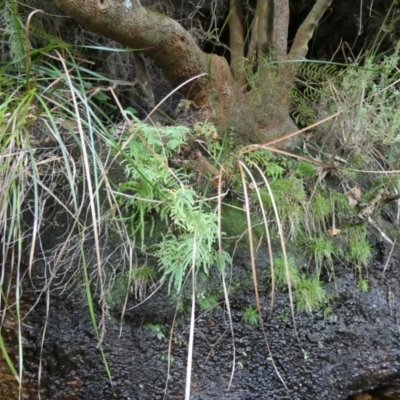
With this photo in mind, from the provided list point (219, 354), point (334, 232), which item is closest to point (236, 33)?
point (334, 232)

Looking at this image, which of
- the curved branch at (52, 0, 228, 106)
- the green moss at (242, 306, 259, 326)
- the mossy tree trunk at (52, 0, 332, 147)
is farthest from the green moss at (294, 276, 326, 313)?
the curved branch at (52, 0, 228, 106)

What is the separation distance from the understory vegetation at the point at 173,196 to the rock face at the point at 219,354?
0.05 meters

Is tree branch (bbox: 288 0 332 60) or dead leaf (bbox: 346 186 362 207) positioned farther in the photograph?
tree branch (bbox: 288 0 332 60)

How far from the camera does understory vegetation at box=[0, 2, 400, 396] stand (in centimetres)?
139

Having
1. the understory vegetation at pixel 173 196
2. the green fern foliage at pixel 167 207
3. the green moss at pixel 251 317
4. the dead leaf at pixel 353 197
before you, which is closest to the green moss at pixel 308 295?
the understory vegetation at pixel 173 196

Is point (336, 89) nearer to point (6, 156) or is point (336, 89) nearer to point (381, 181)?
point (381, 181)

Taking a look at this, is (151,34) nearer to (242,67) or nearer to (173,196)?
(242,67)

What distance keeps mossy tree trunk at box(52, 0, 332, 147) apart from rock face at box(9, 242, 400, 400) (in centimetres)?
65

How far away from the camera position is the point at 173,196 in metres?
1.45

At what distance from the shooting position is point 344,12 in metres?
2.33

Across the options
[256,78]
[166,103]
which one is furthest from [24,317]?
[256,78]

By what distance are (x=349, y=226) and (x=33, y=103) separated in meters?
1.22

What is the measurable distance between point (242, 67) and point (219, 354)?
1155 mm

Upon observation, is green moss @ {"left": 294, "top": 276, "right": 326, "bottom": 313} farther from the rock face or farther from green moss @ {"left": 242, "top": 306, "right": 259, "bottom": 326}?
green moss @ {"left": 242, "top": 306, "right": 259, "bottom": 326}
